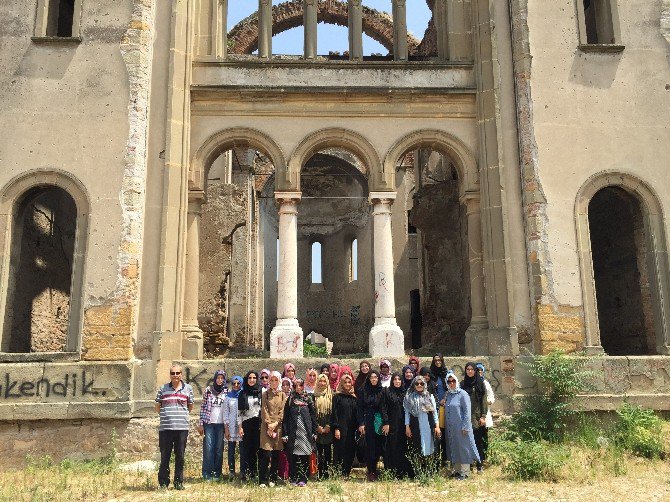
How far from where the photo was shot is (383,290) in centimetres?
1062

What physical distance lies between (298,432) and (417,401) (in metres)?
1.50

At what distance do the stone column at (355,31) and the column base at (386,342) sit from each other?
16.8ft

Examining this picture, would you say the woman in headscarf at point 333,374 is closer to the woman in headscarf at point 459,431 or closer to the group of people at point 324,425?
the group of people at point 324,425

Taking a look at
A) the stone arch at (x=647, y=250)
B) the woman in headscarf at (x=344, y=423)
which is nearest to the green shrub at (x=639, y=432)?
the stone arch at (x=647, y=250)

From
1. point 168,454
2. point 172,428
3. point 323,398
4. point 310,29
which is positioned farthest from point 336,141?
point 168,454

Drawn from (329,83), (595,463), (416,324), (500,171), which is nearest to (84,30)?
(329,83)

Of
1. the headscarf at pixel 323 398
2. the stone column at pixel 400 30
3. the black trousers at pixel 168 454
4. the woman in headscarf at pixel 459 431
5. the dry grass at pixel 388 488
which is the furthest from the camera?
the stone column at pixel 400 30

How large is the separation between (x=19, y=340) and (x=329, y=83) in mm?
6972

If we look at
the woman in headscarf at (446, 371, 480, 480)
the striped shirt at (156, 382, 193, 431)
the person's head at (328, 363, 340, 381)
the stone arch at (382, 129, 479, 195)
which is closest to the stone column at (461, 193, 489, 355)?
the stone arch at (382, 129, 479, 195)

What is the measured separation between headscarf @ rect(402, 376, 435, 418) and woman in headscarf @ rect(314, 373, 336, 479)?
2.75ft

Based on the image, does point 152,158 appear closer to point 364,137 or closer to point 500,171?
point 364,137

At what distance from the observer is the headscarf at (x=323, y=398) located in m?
7.91

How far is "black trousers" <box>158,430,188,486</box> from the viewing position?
726cm

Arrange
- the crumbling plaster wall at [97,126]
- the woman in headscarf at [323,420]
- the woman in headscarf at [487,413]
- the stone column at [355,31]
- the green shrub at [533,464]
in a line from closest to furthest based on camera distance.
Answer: the green shrub at [533,464] → the woman in headscarf at [323,420] → the woman in headscarf at [487,413] → the crumbling plaster wall at [97,126] → the stone column at [355,31]
